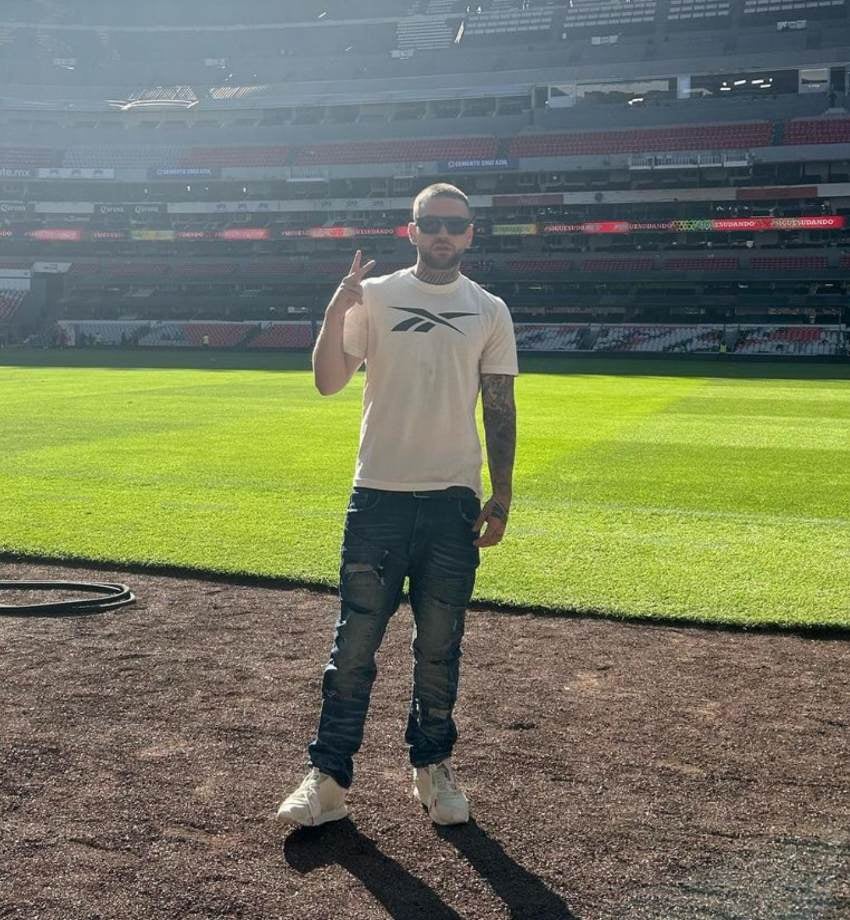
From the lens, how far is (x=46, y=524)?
11430 millimetres

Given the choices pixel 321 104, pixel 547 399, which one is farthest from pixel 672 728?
pixel 321 104

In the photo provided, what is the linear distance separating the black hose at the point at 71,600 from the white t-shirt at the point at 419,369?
13.4 feet

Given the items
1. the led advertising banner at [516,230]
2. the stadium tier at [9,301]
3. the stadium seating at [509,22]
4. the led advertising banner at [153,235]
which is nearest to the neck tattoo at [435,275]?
the led advertising banner at [516,230]

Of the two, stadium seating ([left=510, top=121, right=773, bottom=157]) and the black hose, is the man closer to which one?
the black hose

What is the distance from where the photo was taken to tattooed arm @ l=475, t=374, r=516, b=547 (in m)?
4.87

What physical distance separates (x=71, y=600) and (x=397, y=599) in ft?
14.2

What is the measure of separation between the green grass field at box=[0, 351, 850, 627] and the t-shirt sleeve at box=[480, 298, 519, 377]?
12.1 ft

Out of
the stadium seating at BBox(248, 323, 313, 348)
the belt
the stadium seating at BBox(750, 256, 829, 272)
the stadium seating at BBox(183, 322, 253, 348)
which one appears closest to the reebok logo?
the belt

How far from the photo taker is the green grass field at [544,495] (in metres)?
9.17

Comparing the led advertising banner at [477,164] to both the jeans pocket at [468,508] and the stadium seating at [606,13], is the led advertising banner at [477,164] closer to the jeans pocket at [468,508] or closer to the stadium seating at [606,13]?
the stadium seating at [606,13]

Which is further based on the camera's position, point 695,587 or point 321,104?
point 321,104

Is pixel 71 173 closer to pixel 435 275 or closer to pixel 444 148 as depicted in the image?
pixel 444 148

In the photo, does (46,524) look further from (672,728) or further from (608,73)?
(608,73)

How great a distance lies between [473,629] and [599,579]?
1.76 meters
